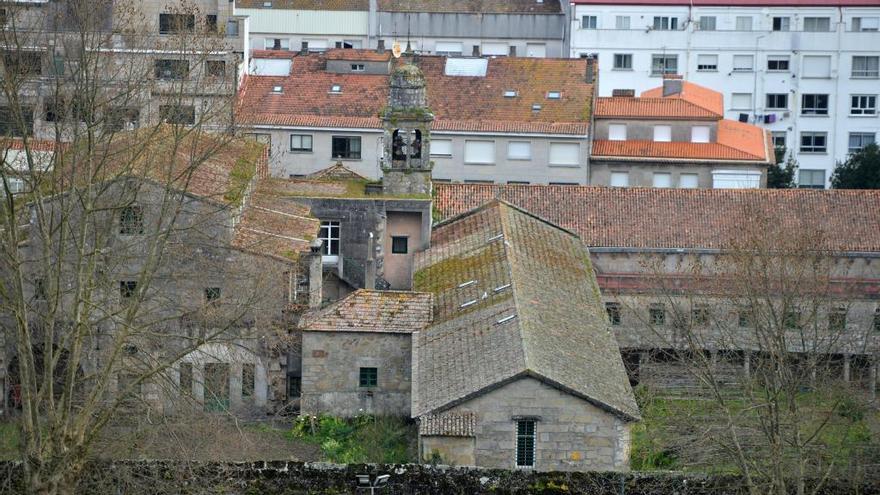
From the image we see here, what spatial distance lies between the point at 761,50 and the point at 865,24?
4.64 metres

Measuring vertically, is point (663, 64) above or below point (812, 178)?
above

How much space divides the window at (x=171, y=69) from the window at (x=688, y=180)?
32239 mm

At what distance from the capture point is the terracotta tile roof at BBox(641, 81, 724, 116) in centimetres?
8375

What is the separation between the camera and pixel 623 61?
9881cm

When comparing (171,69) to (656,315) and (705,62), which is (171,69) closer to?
(656,315)

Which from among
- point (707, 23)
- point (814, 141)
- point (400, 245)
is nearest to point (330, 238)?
point (400, 245)

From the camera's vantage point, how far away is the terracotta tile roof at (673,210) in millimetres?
67125

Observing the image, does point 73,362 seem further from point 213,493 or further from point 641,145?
point 641,145

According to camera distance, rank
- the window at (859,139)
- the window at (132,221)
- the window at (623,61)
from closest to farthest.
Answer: the window at (132,221) → the window at (859,139) → the window at (623,61)

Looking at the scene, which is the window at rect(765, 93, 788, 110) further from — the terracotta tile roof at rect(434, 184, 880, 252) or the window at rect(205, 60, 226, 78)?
the window at rect(205, 60, 226, 78)

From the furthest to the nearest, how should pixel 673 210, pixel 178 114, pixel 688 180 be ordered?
1. pixel 688 180
2. pixel 673 210
3. pixel 178 114

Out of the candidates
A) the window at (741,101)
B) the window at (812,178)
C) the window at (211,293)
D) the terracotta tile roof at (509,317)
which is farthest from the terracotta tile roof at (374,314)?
the window at (741,101)

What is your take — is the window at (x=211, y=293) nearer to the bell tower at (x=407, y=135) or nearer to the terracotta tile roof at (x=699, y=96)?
the bell tower at (x=407, y=135)

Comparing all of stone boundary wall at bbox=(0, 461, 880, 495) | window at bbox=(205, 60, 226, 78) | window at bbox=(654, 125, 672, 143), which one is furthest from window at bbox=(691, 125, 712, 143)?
stone boundary wall at bbox=(0, 461, 880, 495)
